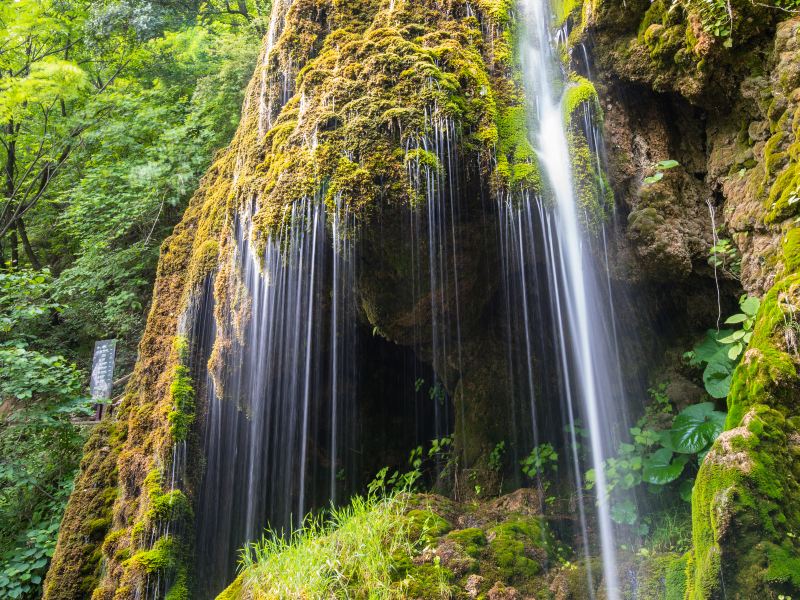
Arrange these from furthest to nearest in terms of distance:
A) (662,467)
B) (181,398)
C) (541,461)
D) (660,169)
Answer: (181,398), (541,461), (660,169), (662,467)

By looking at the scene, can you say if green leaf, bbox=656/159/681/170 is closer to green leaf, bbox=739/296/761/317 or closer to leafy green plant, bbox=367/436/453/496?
green leaf, bbox=739/296/761/317

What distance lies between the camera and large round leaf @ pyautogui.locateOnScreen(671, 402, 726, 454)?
157 inches

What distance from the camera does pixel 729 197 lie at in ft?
14.5

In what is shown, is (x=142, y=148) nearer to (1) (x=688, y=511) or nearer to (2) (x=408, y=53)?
(2) (x=408, y=53)

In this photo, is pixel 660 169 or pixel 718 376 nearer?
pixel 718 376

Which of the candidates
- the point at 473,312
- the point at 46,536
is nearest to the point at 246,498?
the point at 473,312

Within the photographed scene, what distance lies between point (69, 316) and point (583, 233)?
11.9 metres

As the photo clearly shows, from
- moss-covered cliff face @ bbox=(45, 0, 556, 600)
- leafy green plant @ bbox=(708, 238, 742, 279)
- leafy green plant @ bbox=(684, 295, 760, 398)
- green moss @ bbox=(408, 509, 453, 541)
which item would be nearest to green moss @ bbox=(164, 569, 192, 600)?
moss-covered cliff face @ bbox=(45, 0, 556, 600)

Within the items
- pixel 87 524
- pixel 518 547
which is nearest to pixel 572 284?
pixel 518 547

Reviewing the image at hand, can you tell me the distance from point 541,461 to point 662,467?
151cm

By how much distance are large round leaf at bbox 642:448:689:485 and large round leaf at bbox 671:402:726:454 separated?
16 cm

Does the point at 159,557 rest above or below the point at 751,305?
below

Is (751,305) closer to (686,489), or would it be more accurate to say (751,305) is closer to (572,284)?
(572,284)

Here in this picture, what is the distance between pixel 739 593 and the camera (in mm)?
2340
